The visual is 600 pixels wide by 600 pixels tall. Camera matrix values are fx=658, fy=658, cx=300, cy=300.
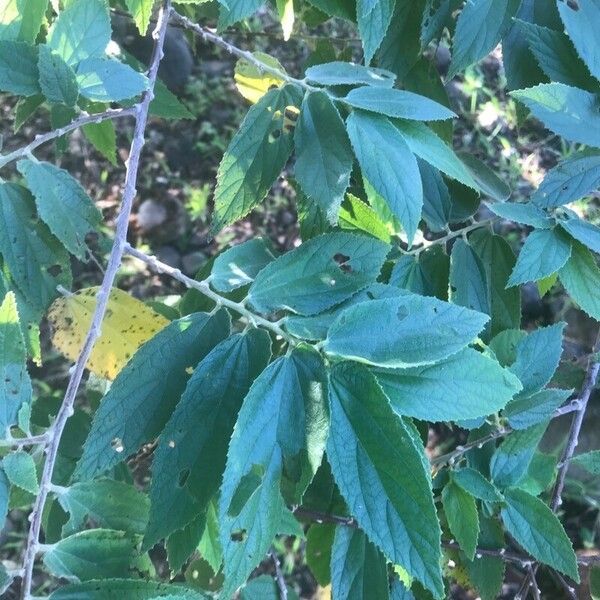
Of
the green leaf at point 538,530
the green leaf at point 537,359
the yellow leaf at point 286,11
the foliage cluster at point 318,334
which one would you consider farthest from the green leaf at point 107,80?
the green leaf at point 538,530

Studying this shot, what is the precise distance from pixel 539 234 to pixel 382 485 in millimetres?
494

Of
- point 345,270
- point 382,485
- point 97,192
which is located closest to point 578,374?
point 345,270

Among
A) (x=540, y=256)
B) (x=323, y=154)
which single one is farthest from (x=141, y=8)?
(x=540, y=256)

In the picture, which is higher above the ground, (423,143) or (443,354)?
(423,143)

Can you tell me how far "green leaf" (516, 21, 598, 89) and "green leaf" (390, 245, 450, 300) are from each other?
32cm

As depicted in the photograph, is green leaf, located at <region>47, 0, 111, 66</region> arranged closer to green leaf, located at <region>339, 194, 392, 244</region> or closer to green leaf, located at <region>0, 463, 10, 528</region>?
green leaf, located at <region>339, 194, 392, 244</region>

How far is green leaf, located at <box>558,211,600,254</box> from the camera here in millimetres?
931

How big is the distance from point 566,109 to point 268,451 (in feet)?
2.14

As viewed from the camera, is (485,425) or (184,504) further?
(485,425)

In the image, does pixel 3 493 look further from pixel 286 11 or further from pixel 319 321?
pixel 286 11

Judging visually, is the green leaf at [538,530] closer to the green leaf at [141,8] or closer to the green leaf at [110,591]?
the green leaf at [110,591]

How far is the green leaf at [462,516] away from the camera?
100 centimetres

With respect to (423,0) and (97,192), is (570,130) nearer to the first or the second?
(423,0)

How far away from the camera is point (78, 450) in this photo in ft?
3.76
